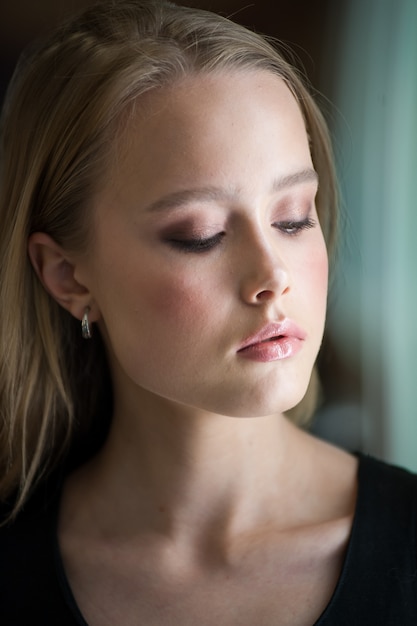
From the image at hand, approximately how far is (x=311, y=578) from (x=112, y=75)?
2.39 ft

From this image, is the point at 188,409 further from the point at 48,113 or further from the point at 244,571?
the point at 48,113

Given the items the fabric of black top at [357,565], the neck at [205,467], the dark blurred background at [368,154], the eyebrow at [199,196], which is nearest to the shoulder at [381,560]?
the fabric of black top at [357,565]

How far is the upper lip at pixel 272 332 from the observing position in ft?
3.35

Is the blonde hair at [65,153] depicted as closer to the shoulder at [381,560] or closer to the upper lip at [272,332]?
the upper lip at [272,332]

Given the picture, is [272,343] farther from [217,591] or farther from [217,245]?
[217,591]

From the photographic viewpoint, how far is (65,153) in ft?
3.71

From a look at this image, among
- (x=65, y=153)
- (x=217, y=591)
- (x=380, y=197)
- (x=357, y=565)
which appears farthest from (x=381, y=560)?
(x=65, y=153)

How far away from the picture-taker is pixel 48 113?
45.4 inches

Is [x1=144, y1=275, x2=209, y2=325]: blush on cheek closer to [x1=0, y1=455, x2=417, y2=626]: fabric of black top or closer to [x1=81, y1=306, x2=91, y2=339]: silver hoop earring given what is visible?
[x1=81, y1=306, x2=91, y2=339]: silver hoop earring

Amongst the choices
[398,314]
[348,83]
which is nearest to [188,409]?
[398,314]

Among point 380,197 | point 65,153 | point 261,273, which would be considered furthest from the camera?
point 380,197

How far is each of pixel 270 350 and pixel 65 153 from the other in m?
0.39

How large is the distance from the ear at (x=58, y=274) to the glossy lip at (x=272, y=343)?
0.28 metres

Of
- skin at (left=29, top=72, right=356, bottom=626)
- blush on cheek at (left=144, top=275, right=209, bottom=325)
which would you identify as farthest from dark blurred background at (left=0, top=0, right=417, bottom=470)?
blush on cheek at (left=144, top=275, right=209, bottom=325)
